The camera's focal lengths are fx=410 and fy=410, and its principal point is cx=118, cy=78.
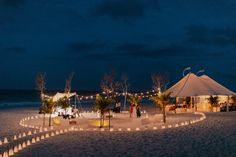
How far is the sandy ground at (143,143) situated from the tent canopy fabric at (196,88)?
12107 mm

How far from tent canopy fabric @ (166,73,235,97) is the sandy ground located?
12.1m

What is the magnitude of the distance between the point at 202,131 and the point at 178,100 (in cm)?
1921

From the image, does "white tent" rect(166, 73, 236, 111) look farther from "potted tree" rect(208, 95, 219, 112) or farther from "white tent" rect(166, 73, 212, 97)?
"potted tree" rect(208, 95, 219, 112)

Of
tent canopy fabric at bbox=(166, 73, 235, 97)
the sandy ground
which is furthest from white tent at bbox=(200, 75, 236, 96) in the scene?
the sandy ground

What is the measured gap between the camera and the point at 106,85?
5484 cm

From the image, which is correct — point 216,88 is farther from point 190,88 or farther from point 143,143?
point 143,143

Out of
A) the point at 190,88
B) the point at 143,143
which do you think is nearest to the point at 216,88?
the point at 190,88

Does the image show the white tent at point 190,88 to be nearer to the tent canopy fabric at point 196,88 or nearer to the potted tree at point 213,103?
the tent canopy fabric at point 196,88

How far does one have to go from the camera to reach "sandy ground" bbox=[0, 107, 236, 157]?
13.1 m

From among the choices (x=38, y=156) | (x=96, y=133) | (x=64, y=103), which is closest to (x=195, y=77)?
(x=64, y=103)

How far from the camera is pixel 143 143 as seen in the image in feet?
49.9

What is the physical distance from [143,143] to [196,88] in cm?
1810

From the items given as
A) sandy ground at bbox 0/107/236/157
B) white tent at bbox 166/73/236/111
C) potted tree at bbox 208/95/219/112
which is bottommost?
sandy ground at bbox 0/107/236/157

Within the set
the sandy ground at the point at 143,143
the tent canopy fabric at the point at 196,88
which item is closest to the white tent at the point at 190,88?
the tent canopy fabric at the point at 196,88
